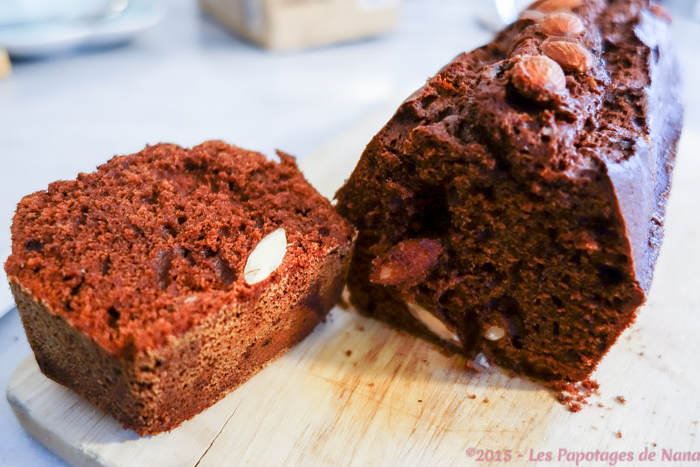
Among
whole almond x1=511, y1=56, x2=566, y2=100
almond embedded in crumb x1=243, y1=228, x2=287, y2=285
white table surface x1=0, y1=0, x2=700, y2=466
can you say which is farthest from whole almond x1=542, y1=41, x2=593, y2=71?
white table surface x1=0, y1=0, x2=700, y2=466

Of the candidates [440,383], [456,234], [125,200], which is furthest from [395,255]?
[125,200]

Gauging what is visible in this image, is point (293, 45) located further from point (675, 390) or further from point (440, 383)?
point (675, 390)

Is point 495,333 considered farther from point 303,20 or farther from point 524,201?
point 303,20

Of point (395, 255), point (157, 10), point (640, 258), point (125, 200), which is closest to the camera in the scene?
point (640, 258)

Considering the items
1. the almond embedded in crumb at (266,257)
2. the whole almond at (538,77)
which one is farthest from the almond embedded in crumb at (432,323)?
the whole almond at (538,77)

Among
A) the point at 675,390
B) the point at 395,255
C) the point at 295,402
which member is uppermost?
the point at 395,255

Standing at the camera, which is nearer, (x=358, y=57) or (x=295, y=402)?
(x=295, y=402)
